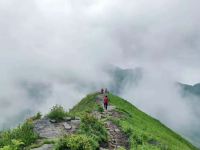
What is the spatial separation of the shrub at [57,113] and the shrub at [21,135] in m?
5.82

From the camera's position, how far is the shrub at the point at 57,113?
36.0 meters

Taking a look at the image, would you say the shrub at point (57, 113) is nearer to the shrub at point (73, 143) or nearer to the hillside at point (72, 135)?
the hillside at point (72, 135)

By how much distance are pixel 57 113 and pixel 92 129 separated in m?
6.30

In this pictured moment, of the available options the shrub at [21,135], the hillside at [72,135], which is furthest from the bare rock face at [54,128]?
the shrub at [21,135]

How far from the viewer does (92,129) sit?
3072cm

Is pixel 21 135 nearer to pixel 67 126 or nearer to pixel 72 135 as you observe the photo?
pixel 72 135

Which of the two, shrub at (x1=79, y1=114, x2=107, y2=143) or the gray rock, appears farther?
the gray rock

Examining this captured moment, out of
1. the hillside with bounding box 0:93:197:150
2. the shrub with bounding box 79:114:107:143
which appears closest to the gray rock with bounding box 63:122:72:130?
the hillside with bounding box 0:93:197:150

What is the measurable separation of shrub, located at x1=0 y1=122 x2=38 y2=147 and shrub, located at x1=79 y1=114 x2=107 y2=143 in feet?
11.8

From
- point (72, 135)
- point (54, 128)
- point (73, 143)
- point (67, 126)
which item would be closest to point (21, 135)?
point (72, 135)

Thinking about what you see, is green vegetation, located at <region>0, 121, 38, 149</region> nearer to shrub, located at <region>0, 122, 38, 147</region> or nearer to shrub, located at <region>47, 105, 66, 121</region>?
shrub, located at <region>0, 122, 38, 147</region>

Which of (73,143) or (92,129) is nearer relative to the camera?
(73,143)

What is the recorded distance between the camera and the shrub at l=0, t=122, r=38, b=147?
26.8 meters

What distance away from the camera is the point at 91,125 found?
104ft
